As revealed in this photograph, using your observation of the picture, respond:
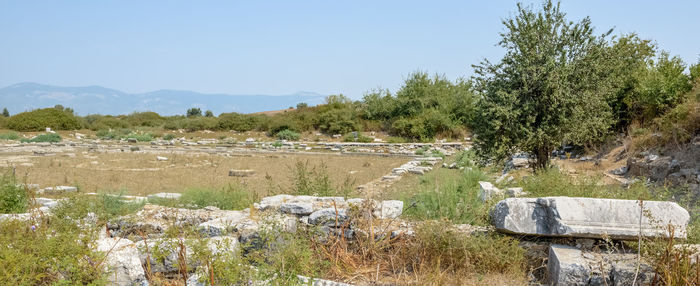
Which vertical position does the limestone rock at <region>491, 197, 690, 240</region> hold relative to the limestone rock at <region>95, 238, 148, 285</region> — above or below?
above

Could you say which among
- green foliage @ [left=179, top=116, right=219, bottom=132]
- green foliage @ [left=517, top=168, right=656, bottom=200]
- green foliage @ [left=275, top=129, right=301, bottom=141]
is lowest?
green foliage @ [left=517, top=168, right=656, bottom=200]

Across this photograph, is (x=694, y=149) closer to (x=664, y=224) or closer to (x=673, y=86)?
(x=673, y=86)

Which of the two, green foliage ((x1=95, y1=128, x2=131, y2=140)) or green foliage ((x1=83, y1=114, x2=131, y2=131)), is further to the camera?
green foliage ((x1=83, y1=114, x2=131, y2=131))

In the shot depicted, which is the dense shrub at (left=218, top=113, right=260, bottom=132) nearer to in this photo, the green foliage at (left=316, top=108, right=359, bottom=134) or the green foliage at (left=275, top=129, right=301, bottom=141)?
the green foliage at (left=275, top=129, right=301, bottom=141)

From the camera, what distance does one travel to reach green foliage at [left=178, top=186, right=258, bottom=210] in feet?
25.5

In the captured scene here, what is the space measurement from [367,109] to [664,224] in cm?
3018

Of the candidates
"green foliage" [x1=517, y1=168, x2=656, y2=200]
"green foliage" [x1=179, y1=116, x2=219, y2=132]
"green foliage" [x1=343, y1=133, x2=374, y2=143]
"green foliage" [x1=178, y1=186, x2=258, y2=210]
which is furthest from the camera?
"green foliage" [x1=179, y1=116, x2=219, y2=132]

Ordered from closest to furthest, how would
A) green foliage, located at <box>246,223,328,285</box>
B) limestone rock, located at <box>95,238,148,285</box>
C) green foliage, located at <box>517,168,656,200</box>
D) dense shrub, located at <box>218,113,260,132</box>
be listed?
green foliage, located at <box>246,223,328,285</box>, limestone rock, located at <box>95,238,148,285</box>, green foliage, located at <box>517,168,656,200</box>, dense shrub, located at <box>218,113,260,132</box>

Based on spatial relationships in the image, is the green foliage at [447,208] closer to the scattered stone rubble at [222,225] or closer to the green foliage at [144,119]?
the scattered stone rubble at [222,225]

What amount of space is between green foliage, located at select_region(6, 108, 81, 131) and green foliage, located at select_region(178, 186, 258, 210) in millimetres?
34688

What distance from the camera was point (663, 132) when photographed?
13.0 metres

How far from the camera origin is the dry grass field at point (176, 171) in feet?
39.5

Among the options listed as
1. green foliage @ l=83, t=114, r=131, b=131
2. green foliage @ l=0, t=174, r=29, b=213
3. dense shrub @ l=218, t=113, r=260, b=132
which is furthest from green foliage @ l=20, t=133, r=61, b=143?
green foliage @ l=0, t=174, r=29, b=213

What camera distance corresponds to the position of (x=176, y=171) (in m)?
15.8
